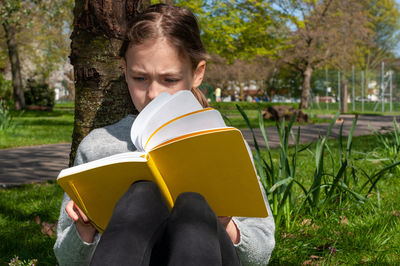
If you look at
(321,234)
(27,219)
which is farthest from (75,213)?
(27,219)

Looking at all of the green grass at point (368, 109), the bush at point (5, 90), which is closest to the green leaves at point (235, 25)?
the green grass at point (368, 109)

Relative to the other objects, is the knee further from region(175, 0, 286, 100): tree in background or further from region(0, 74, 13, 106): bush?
region(0, 74, 13, 106): bush

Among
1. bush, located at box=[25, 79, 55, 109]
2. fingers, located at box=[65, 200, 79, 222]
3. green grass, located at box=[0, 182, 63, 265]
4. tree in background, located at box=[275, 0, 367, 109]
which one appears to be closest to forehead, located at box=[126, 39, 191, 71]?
fingers, located at box=[65, 200, 79, 222]

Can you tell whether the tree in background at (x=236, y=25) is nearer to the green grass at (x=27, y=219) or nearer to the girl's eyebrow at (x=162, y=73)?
the green grass at (x=27, y=219)

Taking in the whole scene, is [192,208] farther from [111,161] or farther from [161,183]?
[111,161]

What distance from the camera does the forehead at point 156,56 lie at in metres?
1.48

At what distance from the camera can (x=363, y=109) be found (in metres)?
25.6

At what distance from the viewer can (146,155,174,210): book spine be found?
1067 millimetres

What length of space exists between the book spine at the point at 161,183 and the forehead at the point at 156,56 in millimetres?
486

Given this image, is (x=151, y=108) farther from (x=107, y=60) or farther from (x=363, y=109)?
(x=363, y=109)

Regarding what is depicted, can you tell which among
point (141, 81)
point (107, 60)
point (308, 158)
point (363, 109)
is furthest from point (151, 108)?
point (363, 109)

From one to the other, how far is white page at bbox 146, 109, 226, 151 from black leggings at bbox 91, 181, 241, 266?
0.47 feet

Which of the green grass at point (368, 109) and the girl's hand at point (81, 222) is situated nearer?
the girl's hand at point (81, 222)

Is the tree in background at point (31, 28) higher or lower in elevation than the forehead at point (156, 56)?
higher
